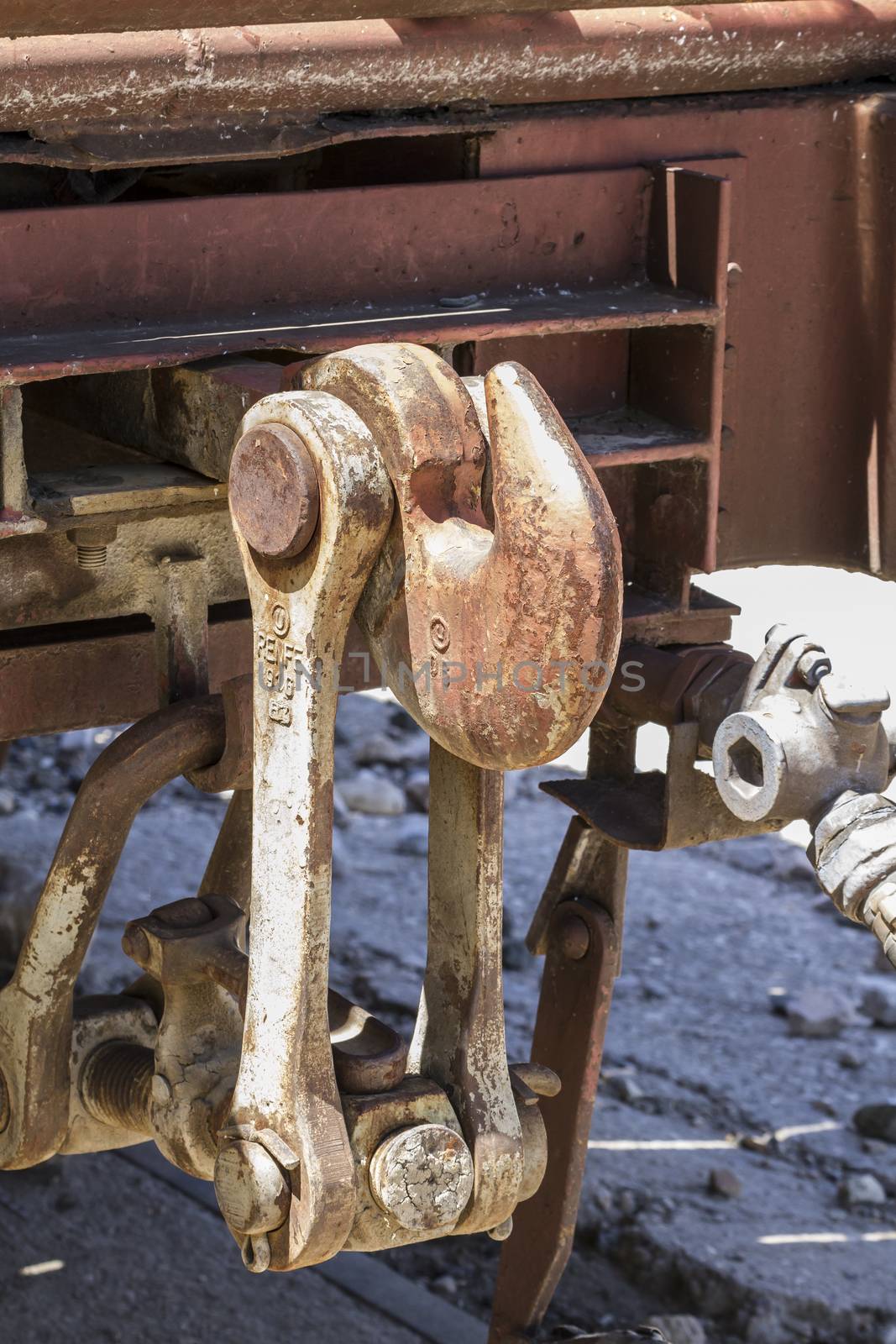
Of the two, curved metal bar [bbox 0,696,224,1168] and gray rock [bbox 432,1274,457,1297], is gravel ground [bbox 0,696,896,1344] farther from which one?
curved metal bar [bbox 0,696,224,1168]

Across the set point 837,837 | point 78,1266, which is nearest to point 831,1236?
point 78,1266

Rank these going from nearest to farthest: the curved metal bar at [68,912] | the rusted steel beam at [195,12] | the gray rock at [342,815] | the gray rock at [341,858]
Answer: the rusted steel beam at [195,12], the curved metal bar at [68,912], the gray rock at [341,858], the gray rock at [342,815]

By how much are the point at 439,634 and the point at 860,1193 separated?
2.64m

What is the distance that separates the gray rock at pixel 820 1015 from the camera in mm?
4625

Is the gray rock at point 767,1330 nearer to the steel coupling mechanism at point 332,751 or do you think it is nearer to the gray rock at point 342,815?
the steel coupling mechanism at point 332,751

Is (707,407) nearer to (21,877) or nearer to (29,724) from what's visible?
(29,724)

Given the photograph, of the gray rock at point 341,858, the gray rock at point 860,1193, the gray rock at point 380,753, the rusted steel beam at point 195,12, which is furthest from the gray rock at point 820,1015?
the rusted steel beam at point 195,12

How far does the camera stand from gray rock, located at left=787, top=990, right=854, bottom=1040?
15.2ft

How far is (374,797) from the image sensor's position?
5.71 meters

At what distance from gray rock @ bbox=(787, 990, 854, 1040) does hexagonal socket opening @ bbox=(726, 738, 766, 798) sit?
2680 mm

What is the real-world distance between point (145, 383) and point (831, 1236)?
2404mm

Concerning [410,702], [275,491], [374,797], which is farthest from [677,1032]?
[275,491]

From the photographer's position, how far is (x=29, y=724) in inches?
89.4

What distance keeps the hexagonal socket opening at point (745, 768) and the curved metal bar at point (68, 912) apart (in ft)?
1.87
